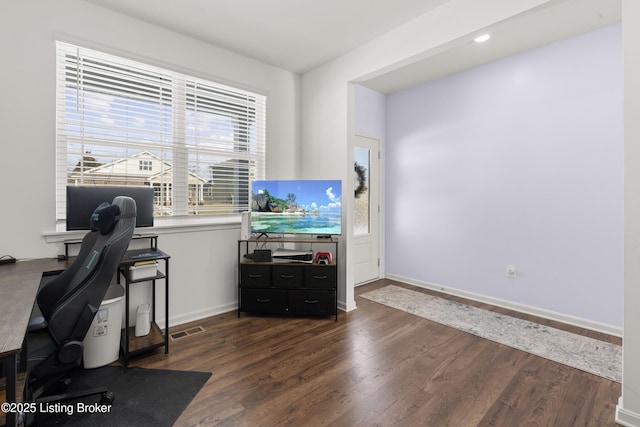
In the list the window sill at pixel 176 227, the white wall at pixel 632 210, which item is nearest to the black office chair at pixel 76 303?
the window sill at pixel 176 227

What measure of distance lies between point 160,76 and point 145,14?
491mm

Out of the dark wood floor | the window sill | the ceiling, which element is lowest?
the dark wood floor

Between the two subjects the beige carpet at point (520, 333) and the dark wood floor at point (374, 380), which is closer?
the dark wood floor at point (374, 380)

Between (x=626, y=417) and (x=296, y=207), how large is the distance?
2.75 meters

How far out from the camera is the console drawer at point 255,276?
10.4ft

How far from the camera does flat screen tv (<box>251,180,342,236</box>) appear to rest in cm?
328

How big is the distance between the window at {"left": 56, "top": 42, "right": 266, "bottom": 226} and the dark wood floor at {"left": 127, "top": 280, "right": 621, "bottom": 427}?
4.49 feet

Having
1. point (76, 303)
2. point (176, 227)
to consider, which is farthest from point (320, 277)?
point (76, 303)

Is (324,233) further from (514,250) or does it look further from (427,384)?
(514,250)

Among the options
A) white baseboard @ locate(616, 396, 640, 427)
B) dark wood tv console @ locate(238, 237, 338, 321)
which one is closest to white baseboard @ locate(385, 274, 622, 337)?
white baseboard @ locate(616, 396, 640, 427)

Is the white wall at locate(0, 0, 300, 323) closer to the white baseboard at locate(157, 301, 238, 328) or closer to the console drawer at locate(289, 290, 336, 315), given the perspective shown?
the white baseboard at locate(157, 301, 238, 328)

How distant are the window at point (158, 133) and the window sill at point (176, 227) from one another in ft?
0.24

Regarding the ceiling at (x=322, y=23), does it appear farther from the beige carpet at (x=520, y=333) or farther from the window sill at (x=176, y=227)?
the beige carpet at (x=520, y=333)

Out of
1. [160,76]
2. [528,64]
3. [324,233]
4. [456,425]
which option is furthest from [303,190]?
[528,64]
